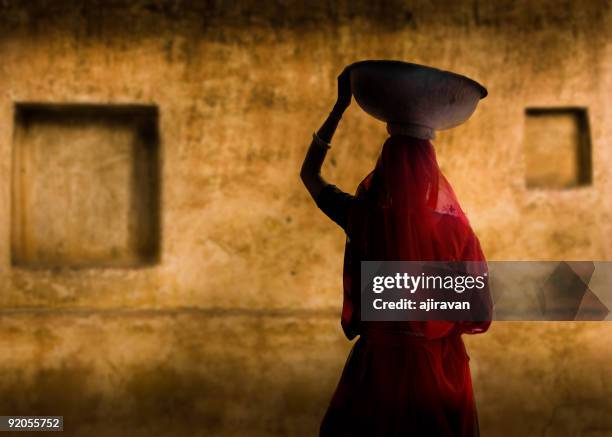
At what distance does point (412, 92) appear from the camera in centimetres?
271

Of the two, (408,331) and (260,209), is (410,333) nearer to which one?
(408,331)

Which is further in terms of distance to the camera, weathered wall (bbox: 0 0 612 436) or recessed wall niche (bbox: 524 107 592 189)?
recessed wall niche (bbox: 524 107 592 189)

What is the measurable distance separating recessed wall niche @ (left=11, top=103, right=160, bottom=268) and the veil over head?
2.63 meters

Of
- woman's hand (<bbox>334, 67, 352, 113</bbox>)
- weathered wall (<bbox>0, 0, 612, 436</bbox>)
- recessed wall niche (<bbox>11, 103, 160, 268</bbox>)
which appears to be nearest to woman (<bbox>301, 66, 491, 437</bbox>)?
woman's hand (<bbox>334, 67, 352, 113</bbox>)

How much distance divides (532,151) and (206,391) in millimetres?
2794

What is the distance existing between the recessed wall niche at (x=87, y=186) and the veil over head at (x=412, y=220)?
2.63m

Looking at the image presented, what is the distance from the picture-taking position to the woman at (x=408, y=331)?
2.68 m

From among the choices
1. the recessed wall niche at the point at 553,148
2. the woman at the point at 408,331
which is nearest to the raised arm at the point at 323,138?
the woman at the point at 408,331

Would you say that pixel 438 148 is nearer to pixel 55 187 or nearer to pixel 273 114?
pixel 273 114

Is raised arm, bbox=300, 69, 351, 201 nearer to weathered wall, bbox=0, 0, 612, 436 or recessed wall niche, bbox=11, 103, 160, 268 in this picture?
weathered wall, bbox=0, 0, 612, 436

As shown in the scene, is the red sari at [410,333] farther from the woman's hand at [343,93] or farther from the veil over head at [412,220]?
the woman's hand at [343,93]

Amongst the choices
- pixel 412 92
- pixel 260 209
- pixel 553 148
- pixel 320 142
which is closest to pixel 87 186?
pixel 260 209

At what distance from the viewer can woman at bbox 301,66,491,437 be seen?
2.68 metres

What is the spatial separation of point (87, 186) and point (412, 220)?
123 inches
